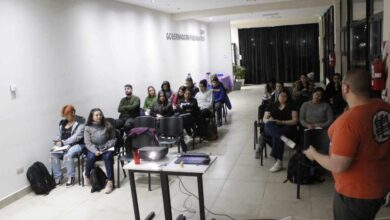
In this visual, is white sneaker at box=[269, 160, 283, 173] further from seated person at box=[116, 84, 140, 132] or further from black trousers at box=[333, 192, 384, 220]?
black trousers at box=[333, 192, 384, 220]

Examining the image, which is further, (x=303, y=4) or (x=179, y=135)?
(x=303, y=4)

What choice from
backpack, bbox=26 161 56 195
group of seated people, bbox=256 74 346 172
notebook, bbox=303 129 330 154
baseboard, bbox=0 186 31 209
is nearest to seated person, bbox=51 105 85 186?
backpack, bbox=26 161 56 195

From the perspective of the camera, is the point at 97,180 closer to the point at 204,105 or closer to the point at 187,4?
the point at 204,105

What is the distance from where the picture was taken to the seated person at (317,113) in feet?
16.0

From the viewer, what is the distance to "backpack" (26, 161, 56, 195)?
15.4 ft

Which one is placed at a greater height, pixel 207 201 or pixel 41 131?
pixel 41 131

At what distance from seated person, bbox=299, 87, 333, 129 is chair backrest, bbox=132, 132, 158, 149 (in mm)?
2123

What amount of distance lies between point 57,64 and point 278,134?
3.52m

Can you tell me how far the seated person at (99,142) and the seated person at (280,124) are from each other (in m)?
2.22

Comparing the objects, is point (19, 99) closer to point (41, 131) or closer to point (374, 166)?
point (41, 131)

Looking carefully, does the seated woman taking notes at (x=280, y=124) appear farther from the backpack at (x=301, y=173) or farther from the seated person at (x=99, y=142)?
the seated person at (x=99, y=142)

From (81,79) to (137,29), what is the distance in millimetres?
2495

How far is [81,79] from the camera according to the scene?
6035mm

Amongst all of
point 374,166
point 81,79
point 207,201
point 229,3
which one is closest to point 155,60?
point 229,3
